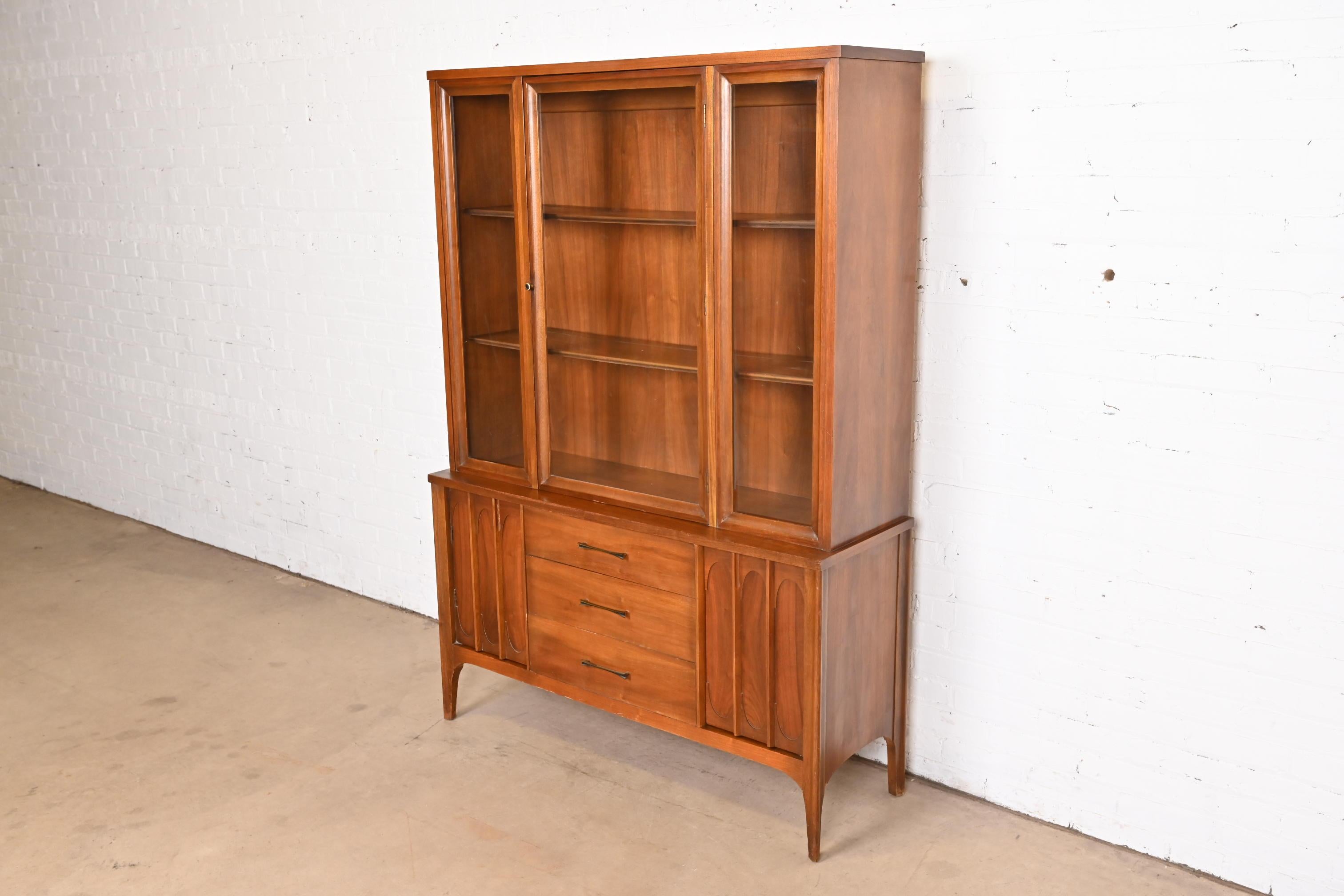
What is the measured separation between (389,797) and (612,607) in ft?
2.73

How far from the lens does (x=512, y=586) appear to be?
11.9 feet

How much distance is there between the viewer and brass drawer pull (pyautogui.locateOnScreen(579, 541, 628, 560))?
3297 millimetres

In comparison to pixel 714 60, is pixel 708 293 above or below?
below

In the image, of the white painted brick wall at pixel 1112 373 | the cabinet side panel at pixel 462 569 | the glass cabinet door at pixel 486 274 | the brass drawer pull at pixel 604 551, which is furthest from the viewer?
the cabinet side panel at pixel 462 569

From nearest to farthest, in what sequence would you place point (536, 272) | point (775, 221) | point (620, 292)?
point (775, 221) < point (536, 272) < point (620, 292)

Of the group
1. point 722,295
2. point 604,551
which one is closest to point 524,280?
point 722,295

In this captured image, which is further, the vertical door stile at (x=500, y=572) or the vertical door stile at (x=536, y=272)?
the vertical door stile at (x=500, y=572)

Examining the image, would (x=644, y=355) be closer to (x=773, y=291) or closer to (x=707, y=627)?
(x=773, y=291)

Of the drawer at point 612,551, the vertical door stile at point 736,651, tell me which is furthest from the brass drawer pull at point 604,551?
the vertical door stile at point 736,651

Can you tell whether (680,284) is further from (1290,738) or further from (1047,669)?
(1290,738)

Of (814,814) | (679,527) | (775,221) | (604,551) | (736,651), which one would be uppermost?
(775,221)

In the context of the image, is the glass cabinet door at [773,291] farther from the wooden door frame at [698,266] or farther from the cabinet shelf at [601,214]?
the cabinet shelf at [601,214]

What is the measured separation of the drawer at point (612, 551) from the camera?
3.18m

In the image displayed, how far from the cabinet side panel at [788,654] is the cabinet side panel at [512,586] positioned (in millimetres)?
880
